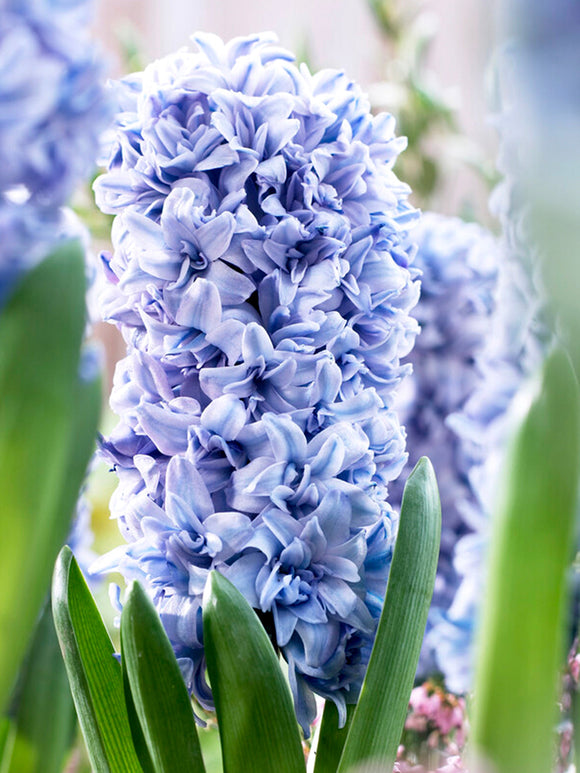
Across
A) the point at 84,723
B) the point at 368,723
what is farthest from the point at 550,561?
the point at 84,723

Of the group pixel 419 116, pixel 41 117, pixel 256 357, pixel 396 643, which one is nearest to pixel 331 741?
pixel 396 643

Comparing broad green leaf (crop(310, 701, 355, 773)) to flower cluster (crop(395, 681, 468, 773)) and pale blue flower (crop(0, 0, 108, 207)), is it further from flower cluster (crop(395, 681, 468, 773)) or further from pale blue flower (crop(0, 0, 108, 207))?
pale blue flower (crop(0, 0, 108, 207))

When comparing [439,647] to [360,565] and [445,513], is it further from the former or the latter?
[445,513]

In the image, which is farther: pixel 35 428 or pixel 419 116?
pixel 419 116

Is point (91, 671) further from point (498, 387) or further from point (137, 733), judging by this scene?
point (498, 387)

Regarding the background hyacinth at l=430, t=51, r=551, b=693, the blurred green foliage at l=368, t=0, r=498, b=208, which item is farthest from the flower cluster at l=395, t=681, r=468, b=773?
the blurred green foliage at l=368, t=0, r=498, b=208

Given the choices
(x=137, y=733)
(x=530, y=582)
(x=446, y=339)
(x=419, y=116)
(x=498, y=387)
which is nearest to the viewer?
(x=530, y=582)
